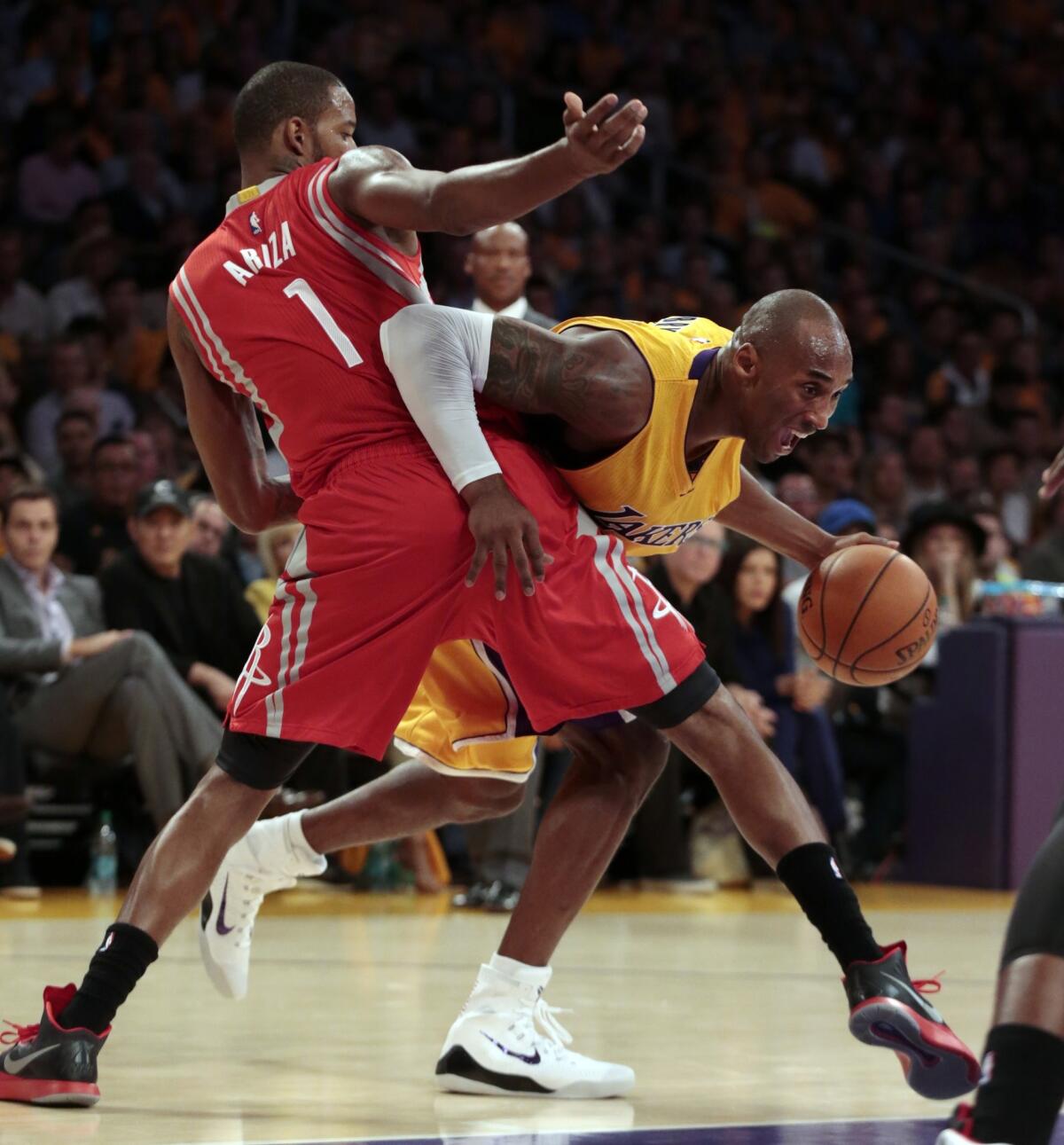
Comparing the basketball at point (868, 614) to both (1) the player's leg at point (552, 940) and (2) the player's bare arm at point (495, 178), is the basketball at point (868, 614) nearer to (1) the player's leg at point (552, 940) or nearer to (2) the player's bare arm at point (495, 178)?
(1) the player's leg at point (552, 940)

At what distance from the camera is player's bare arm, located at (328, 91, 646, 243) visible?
3078 mm

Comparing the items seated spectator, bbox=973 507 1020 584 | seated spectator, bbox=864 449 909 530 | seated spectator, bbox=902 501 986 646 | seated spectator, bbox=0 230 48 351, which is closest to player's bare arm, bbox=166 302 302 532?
seated spectator, bbox=902 501 986 646

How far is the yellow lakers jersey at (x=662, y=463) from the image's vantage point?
3.58 metres

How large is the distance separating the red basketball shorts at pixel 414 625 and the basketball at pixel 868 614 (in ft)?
1.41

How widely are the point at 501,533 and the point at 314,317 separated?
21.3 inches

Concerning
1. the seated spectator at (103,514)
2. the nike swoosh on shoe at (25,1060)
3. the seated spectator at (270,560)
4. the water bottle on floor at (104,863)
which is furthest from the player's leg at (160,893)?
the seated spectator at (103,514)

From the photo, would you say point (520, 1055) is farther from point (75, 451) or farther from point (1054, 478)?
point (75, 451)

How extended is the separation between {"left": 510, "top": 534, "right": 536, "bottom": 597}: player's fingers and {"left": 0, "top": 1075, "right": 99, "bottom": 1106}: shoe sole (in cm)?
112

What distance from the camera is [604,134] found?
3068 mm

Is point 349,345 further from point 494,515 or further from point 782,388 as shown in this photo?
point 782,388

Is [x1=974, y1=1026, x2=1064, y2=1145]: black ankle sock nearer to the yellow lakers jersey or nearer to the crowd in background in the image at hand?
the yellow lakers jersey

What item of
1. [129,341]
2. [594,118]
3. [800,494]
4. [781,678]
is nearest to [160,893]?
[594,118]

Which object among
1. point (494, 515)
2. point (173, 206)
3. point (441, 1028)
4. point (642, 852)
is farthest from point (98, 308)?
point (494, 515)

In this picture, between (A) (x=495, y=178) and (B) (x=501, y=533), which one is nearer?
(A) (x=495, y=178)
